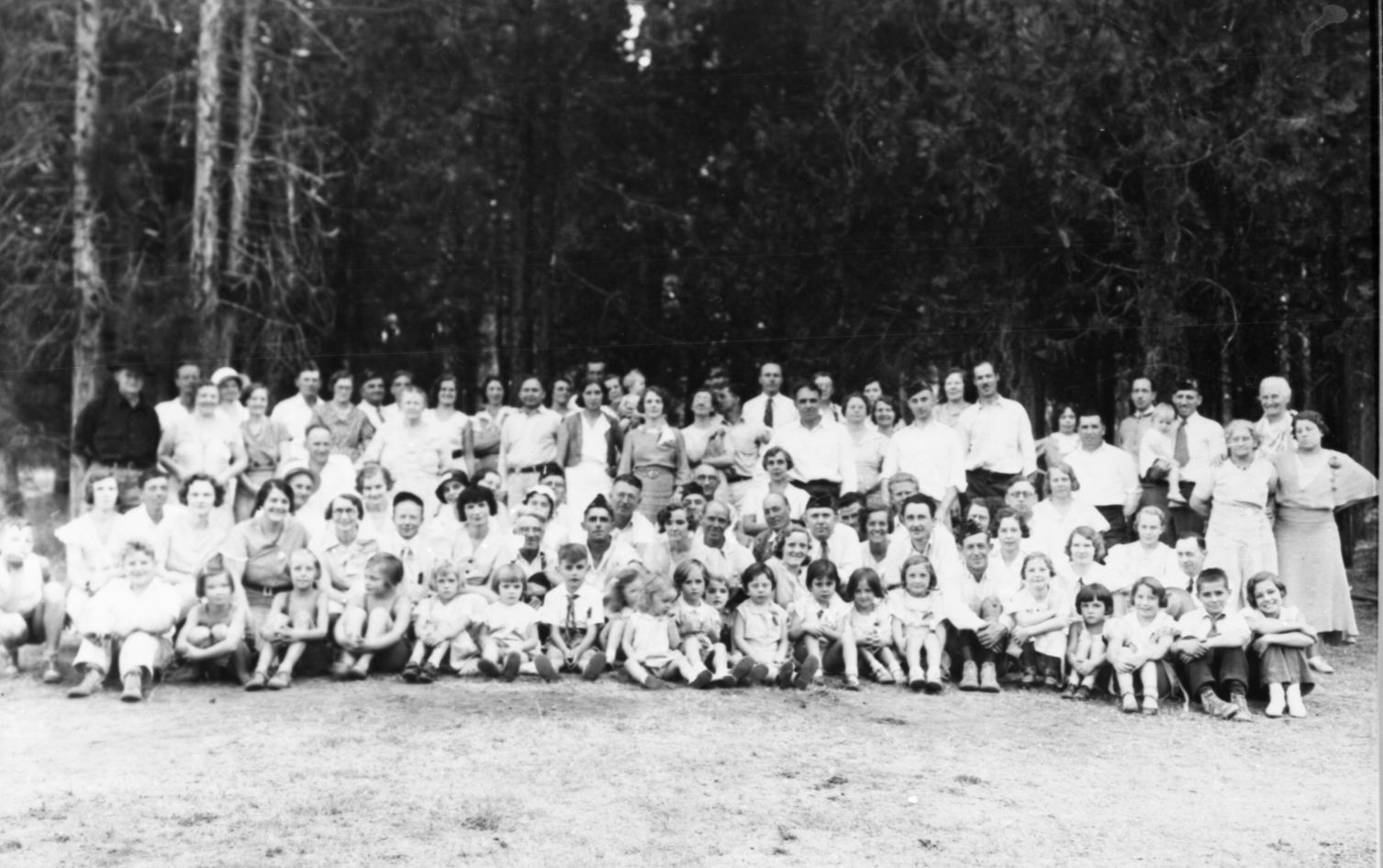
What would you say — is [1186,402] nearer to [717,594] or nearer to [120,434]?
[717,594]

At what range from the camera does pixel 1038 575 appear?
563 centimetres

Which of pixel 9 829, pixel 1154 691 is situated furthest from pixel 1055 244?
pixel 9 829

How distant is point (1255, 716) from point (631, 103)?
269 inches

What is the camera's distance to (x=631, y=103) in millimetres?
Answer: 10148

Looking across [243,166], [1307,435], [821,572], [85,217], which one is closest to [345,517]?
[821,572]

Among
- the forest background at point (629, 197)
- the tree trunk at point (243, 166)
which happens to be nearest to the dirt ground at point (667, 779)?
the forest background at point (629, 197)

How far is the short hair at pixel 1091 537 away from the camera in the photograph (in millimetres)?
5840

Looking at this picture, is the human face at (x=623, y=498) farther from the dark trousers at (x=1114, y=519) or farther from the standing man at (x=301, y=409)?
the dark trousers at (x=1114, y=519)

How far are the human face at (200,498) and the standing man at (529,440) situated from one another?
5.51 feet

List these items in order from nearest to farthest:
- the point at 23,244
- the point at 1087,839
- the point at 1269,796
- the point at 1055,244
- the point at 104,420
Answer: the point at 1087,839 < the point at 1269,796 < the point at 104,420 < the point at 1055,244 < the point at 23,244

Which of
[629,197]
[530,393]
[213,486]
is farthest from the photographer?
[629,197]

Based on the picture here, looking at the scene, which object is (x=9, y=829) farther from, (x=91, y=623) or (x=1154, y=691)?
(x=1154, y=691)

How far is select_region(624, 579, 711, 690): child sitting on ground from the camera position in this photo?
5.57 m

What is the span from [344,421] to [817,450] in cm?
275
